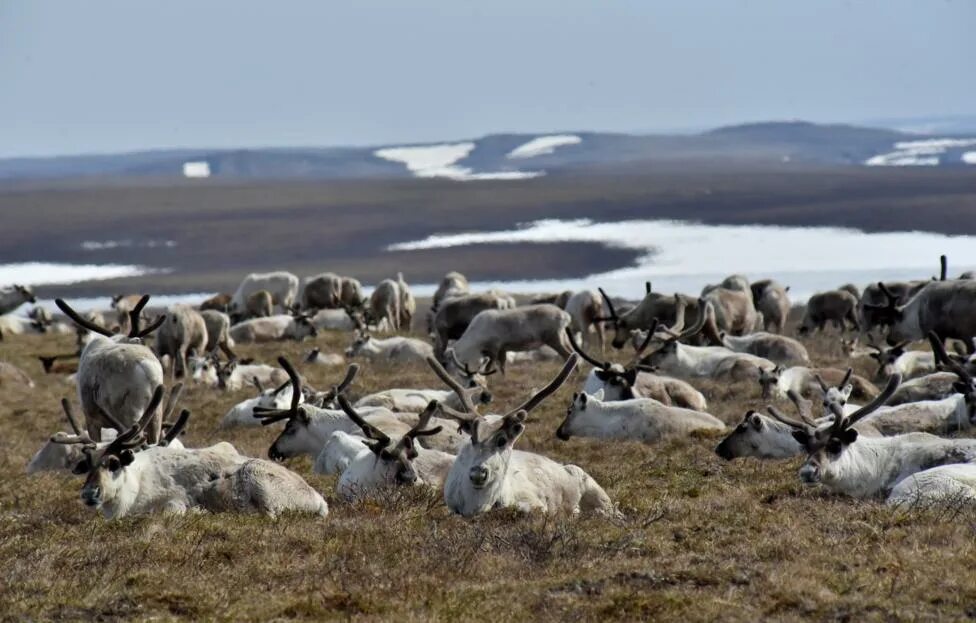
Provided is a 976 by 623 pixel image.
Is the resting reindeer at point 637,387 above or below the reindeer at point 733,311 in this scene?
above

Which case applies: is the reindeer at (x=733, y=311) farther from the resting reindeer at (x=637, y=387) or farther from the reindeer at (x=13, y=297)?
the reindeer at (x=13, y=297)

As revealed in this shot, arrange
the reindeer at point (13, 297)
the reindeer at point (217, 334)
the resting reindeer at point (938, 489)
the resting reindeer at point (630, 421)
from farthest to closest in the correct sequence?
the reindeer at point (13, 297) < the reindeer at point (217, 334) < the resting reindeer at point (630, 421) < the resting reindeer at point (938, 489)

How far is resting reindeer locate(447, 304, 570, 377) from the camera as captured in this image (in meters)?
21.9

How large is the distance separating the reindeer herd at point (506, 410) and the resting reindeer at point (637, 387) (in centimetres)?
3

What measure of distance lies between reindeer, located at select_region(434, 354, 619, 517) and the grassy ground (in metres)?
0.20

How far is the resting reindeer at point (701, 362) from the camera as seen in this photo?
19.9m

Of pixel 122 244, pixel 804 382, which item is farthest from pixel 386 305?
pixel 122 244

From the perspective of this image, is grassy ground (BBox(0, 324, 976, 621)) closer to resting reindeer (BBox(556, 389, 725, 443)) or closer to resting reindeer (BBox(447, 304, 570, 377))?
resting reindeer (BBox(556, 389, 725, 443))

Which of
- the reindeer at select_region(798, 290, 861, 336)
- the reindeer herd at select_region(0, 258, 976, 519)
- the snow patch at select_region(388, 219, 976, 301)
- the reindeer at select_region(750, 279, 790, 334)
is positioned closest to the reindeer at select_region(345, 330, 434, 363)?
the reindeer herd at select_region(0, 258, 976, 519)

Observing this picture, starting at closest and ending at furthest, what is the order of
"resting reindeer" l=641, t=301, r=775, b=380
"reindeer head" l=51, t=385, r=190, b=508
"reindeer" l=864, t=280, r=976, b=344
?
"reindeer head" l=51, t=385, r=190, b=508
"reindeer" l=864, t=280, r=976, b=344
"resting reindeer" l=641, t=301, r=775, b=380

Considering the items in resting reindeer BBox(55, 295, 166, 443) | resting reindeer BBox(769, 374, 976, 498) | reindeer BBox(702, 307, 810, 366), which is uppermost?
resting reindeer BBox(55, 295, 166, 443)

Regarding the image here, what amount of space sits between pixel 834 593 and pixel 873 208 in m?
102

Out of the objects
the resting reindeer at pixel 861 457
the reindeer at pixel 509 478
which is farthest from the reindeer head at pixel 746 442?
the reindeer at pixel 509 478

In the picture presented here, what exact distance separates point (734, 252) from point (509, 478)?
236ft
